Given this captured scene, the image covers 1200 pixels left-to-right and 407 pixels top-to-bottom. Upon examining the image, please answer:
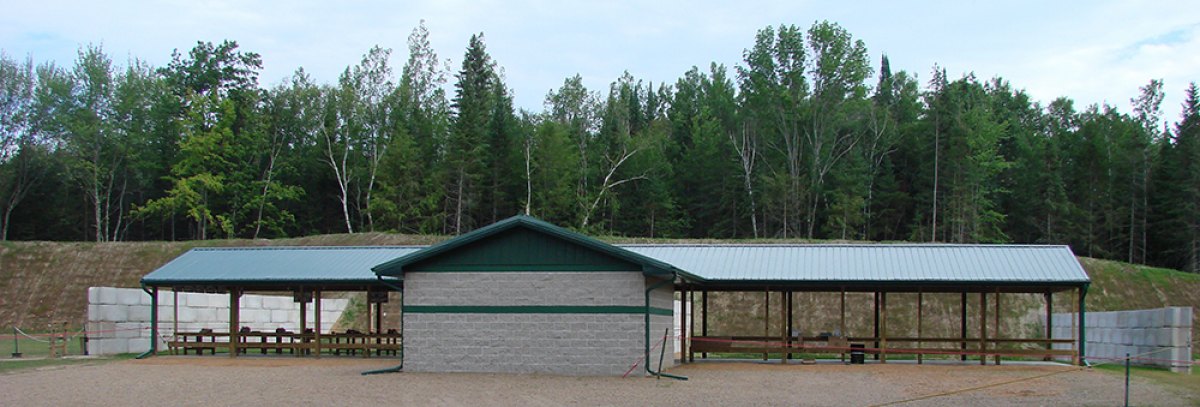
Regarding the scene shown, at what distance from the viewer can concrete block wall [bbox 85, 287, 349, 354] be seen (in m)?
27.2

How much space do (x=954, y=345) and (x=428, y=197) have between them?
3271cm

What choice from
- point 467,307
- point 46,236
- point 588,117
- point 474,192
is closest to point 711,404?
point 467,307

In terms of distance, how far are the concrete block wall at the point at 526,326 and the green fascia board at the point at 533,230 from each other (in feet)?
1.54

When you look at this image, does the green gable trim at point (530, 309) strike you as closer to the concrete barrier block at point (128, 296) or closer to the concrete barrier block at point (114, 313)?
the concrete barrier block at point (114, 313)

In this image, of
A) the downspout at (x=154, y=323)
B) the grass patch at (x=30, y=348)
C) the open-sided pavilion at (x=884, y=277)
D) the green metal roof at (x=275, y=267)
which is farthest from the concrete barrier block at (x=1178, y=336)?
the grass patch at (x=30, y=348)

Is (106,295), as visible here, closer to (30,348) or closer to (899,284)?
(30,348)

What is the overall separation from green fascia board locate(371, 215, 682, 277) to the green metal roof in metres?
3.62

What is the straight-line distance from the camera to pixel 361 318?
38562 millimetres

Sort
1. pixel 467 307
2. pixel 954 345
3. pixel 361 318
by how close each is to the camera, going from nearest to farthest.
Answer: pixel 467 307, pixel 954 345, pixel 361 318

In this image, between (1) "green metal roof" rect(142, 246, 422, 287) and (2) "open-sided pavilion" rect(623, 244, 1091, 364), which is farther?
(1) "green metal roof" rect(142, 246, 422, 287)

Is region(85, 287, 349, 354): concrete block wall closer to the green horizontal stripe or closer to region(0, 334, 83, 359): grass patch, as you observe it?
region(0, 334, 83, 359): grass patch

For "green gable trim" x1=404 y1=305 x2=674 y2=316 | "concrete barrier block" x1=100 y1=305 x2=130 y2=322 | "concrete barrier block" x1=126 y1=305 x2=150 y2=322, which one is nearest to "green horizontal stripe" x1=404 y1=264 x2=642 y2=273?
"green gable trim" x1=404 y1=305 x2=674 y2=316

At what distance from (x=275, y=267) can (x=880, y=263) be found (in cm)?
1550

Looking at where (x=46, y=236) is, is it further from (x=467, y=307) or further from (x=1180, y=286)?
(x=1180, y=286)
